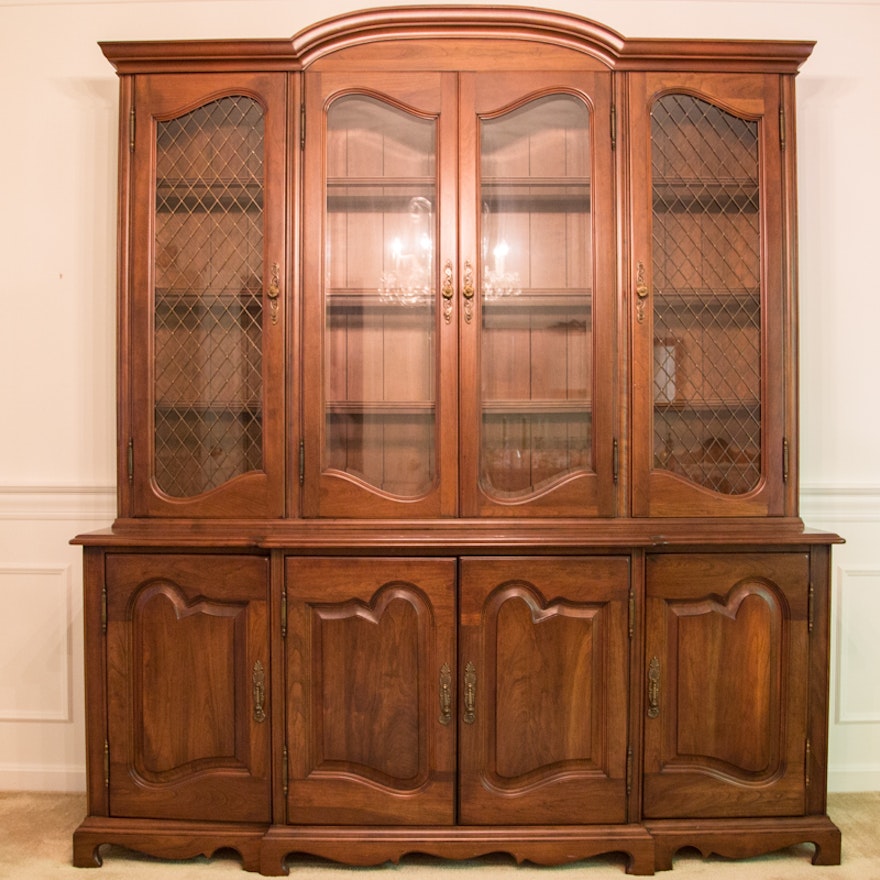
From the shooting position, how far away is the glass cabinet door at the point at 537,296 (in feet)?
6.41

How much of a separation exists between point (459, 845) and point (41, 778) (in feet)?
4.55

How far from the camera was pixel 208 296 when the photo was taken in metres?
2.00

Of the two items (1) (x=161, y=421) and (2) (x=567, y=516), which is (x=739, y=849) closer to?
(2) (x=567, y=516)

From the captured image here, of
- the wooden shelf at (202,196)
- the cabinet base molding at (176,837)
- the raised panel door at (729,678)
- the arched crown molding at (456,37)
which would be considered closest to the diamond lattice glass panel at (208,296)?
the wooden shelf at (202,196)

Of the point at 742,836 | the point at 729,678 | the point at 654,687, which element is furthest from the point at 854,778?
the point at 654,687

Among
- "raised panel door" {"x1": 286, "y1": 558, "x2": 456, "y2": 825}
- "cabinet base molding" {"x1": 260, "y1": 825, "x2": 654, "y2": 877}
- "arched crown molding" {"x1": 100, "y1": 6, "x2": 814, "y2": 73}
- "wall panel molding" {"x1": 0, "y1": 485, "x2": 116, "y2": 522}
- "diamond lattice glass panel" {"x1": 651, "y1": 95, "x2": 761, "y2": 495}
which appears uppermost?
"arched crown molding" {"x1": 100, "y1": 6, "x2": 814, "y2": 73}

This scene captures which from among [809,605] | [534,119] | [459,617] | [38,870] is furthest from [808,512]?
[38,870]

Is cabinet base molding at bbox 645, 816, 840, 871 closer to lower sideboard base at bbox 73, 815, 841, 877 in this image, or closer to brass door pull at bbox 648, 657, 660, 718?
lower sideboard base at bbox 73, 815, 841, 877

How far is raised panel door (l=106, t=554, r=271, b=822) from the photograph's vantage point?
6.32 ft

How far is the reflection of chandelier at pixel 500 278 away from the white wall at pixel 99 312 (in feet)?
3.15

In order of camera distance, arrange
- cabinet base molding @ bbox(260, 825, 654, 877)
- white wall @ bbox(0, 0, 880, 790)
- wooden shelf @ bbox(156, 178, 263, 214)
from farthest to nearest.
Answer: white wall @ bbox(0, 0, 880, 790) → wooden shelf @ bbox(156, 178, 263, 214) → cabinet base molding @ bbox(260, 825, 654, 877)

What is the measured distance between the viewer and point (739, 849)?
75.9 inches

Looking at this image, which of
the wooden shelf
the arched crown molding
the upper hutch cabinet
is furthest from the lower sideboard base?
the arched crown molding

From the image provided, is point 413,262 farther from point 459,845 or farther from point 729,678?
point 459,845
